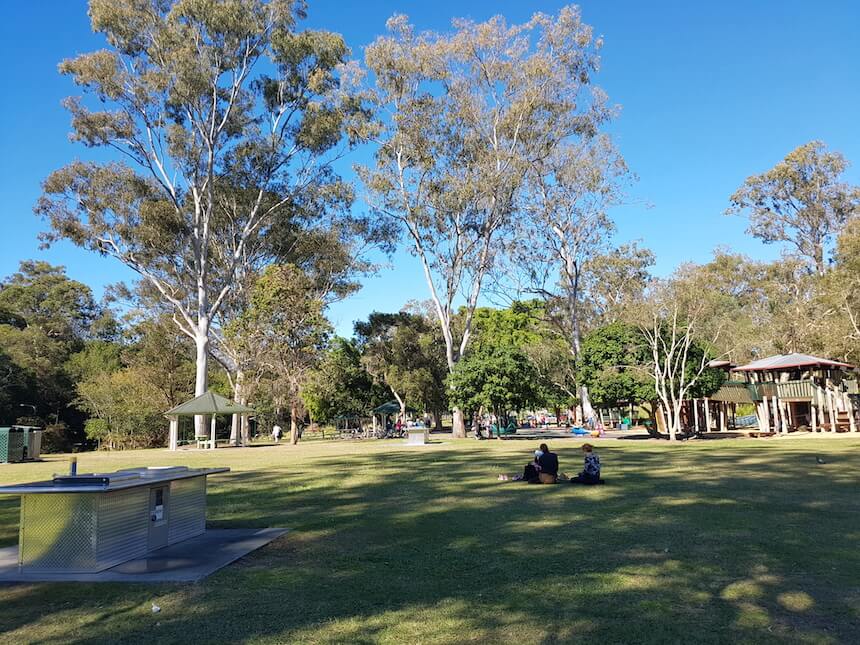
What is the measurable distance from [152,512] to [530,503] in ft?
19.8

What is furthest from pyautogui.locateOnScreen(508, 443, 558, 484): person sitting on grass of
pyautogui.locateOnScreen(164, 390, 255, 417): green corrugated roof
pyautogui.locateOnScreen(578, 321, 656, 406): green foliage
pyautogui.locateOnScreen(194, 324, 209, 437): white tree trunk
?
pyautogui.locateOnScreen(194, 324, 209, 437): white tree trunk

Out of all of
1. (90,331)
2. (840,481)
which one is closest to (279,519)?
(840,481)

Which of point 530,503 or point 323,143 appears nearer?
point 530,503

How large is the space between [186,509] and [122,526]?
138 centimetres

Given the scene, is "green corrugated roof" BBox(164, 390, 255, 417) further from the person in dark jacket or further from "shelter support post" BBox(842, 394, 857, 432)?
"shelter support post" BBox(842, 394, 857, 432)

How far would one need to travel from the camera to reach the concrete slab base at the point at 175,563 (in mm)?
6512

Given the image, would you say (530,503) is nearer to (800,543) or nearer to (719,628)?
(800,543)

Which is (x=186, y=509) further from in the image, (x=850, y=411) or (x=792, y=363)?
(x=850, y=411)

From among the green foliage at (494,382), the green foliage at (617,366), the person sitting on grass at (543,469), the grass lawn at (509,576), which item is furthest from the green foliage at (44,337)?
the person sitting on grass at (543,469)

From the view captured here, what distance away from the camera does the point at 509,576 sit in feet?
21.0

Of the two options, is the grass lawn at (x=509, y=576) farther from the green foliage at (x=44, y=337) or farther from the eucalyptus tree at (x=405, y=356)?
the eucalyptus tree at (x=405, y=356)

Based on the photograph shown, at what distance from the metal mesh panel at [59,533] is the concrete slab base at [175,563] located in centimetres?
12

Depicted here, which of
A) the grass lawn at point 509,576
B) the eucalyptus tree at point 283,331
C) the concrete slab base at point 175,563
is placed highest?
the eucalyptus tree at point 283,331

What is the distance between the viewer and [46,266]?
6581 cm
